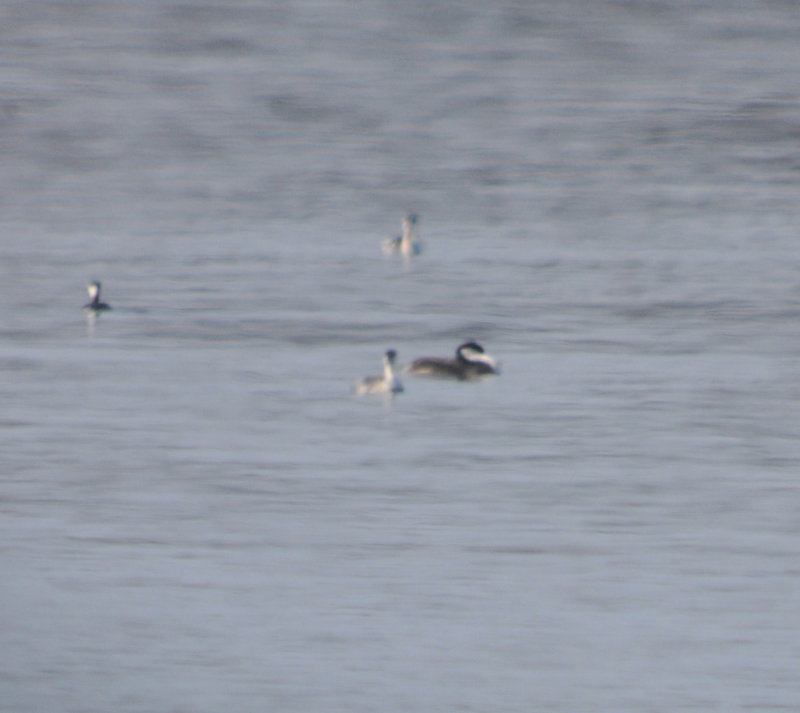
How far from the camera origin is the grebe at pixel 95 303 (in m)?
20.4

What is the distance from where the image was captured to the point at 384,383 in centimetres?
1584

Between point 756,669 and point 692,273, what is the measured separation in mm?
16741

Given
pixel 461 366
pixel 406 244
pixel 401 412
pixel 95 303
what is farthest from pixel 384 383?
pixel 406 244

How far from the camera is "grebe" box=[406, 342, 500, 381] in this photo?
16.6 metres

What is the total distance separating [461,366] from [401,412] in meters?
1.57

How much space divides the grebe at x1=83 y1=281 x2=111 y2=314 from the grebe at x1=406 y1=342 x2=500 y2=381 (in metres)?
4.66

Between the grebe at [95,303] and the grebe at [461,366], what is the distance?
4664 millimetres

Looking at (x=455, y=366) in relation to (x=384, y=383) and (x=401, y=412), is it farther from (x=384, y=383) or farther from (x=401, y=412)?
(x=401, y=412)

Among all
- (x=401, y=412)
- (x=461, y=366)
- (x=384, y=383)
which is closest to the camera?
(x=401, y=412)

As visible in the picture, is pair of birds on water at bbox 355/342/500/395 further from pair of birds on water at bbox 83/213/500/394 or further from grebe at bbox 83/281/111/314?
grebe at bbox 83/281/111/314

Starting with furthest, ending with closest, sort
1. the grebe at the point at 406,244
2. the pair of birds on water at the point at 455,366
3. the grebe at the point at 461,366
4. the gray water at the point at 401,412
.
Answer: the grebe at the point at 406,244 < the grebe at the point at 461,366 < the pair of birds on water at the point at 455,366 < the gray water at the point at 401,412

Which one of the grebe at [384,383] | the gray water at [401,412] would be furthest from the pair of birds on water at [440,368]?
the gray water at [401,412]

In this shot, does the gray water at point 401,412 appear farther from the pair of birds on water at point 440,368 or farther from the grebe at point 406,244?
the grebe at point 406,244

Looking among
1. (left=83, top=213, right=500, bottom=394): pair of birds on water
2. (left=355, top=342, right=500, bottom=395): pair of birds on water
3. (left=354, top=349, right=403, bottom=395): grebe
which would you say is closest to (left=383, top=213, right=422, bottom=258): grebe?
(left=83, top=213, right=500, bottom=394): pair of birds on water
